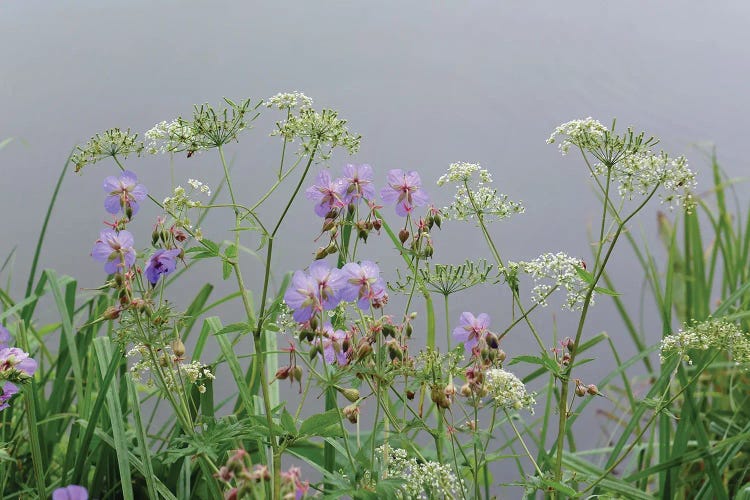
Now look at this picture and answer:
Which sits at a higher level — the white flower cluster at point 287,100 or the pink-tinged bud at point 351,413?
the white flower cluster at point 287,100

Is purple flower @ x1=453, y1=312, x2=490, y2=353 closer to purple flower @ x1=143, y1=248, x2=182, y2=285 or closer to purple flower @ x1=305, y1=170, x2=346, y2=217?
purple flower @ x1=305, y1=170, x2=346, y2=217

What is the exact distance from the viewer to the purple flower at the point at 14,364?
4.40 feet

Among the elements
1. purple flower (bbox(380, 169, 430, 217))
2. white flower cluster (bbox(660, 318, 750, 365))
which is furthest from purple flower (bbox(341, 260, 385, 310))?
white flower cluster (bbox(660, 318, 750, 365))

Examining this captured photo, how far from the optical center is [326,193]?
1339mm

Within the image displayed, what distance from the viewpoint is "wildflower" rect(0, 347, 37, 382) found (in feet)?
4.40

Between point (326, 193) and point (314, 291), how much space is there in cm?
25

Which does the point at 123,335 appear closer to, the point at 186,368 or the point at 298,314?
the point at 186,368

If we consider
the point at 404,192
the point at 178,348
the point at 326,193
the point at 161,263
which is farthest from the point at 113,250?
the point at 404,192

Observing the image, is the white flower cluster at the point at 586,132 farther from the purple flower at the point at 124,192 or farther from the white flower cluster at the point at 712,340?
the purple flower at the point at 124,192

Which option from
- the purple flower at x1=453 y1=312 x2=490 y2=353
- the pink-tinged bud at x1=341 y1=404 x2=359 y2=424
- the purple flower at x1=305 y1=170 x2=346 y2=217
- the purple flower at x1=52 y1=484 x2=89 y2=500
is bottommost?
the purple flower at x1=52 y1=484 x2=89 y2=500

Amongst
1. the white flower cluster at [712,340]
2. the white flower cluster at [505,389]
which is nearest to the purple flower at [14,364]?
the white flower cluster at [505,389]

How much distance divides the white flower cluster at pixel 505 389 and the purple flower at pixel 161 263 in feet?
1.63

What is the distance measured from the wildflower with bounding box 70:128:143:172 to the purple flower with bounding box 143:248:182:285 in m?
0.22

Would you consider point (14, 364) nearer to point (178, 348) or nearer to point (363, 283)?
point (178, 348)
